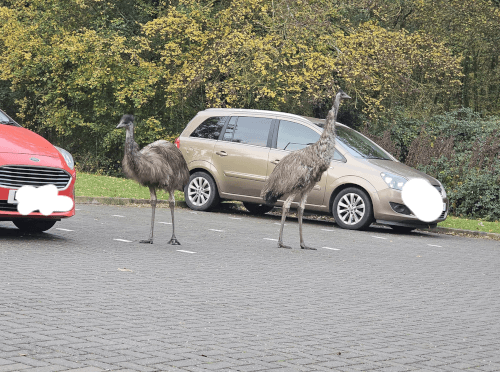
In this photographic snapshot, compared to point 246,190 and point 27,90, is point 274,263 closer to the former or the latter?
point 246,190

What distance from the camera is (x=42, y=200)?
11.0 meters

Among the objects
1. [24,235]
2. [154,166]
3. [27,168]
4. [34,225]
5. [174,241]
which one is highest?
[154,166]

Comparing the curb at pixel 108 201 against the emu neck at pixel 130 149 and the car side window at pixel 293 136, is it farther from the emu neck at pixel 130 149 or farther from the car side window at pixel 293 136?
the emu neck at pixel 130 149

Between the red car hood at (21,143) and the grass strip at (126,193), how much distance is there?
14.6 ft

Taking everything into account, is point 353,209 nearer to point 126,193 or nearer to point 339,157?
point 339,157

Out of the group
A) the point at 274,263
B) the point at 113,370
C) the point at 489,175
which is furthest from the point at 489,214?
the point at 113,370

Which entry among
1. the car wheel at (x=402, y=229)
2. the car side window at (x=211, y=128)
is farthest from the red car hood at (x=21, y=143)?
the car wheel at (x=402, y=229)

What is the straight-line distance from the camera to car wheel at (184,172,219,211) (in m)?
17.7

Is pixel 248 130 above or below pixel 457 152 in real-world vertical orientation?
below

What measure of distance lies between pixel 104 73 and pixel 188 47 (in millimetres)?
3337

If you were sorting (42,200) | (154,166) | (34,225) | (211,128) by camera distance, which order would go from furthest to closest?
(211,128), (34,225), (154,166), (42,200)

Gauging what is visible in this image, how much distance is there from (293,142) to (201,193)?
259 centimetres

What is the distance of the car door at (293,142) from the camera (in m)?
16.3

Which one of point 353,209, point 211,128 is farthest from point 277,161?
point 211,128
